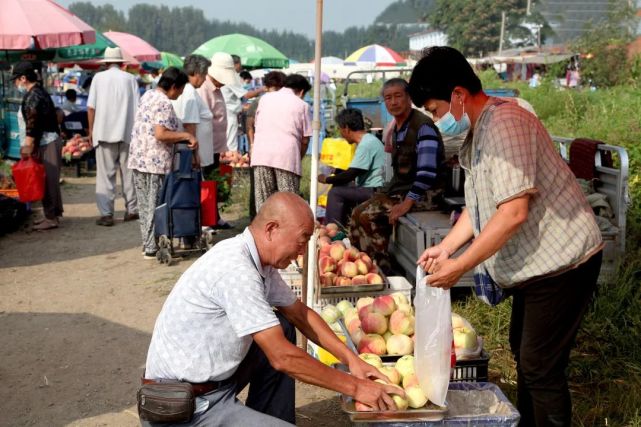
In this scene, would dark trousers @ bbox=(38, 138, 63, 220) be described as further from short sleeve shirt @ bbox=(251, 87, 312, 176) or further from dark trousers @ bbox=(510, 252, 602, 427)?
dark trousers @ bbox=(510, 252, 602, 427)

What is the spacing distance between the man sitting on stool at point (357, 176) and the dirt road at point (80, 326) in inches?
68.5

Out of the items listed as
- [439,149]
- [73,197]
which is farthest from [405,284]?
[73,197]

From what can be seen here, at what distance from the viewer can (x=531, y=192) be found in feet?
9.71

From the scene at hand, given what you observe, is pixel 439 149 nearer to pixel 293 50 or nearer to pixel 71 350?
pixel 71 350

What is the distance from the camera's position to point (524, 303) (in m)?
3.28

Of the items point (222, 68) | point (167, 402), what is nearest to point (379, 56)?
point (222, 68)

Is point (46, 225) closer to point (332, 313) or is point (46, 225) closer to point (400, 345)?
point (332, 313)

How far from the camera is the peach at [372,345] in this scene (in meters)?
4.04

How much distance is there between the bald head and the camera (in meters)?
2.90

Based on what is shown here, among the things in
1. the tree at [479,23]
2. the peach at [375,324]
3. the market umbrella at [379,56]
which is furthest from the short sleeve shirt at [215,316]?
the tree at [479,23]

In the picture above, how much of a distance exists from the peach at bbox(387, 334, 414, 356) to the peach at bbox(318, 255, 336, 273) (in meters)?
1.78

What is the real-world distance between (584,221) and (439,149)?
3013 mm

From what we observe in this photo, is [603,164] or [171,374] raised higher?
[603,164]

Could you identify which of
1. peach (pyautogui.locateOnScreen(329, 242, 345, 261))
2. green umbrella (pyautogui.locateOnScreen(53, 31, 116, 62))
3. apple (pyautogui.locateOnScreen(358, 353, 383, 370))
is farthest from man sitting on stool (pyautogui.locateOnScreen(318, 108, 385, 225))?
green umbrella (pyautogui.locateOnScreen(53, 31, 116, 62))
